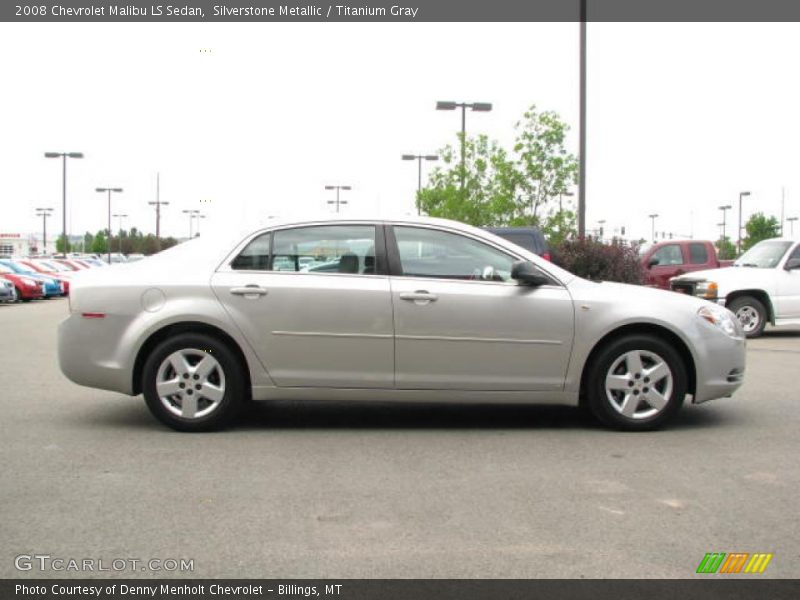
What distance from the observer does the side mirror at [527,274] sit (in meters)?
6.43

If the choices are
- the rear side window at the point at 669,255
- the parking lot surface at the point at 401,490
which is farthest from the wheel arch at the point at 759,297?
the parking lot surface at the point at 401,490

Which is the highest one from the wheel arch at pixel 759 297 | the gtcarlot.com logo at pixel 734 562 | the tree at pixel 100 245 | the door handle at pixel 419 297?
the tree at pixel 100 245

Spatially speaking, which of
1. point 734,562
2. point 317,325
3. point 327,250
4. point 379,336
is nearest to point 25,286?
point 327,250

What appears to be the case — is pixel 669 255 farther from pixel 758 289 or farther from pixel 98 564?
pixel 98 564

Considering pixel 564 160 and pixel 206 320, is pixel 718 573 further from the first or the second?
pixel 564 160

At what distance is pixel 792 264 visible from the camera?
14.7 metres

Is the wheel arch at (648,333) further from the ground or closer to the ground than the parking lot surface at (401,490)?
further from the ground

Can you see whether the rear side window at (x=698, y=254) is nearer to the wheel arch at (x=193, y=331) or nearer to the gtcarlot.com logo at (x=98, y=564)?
the wheel arch at (x=193, y=331)

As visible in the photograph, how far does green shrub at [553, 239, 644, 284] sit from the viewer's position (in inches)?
624

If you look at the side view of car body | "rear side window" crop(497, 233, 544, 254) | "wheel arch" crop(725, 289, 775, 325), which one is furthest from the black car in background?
the side view of car body

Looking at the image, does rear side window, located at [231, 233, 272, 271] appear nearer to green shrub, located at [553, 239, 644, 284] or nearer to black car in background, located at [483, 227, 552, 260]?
black car in background, located at [483, 227, 552, 260]

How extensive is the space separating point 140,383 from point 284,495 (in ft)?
7.25

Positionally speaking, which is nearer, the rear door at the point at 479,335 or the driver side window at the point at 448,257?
the rear door at the point at 479,335

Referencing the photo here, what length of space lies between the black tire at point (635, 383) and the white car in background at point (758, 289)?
27.8 ft
